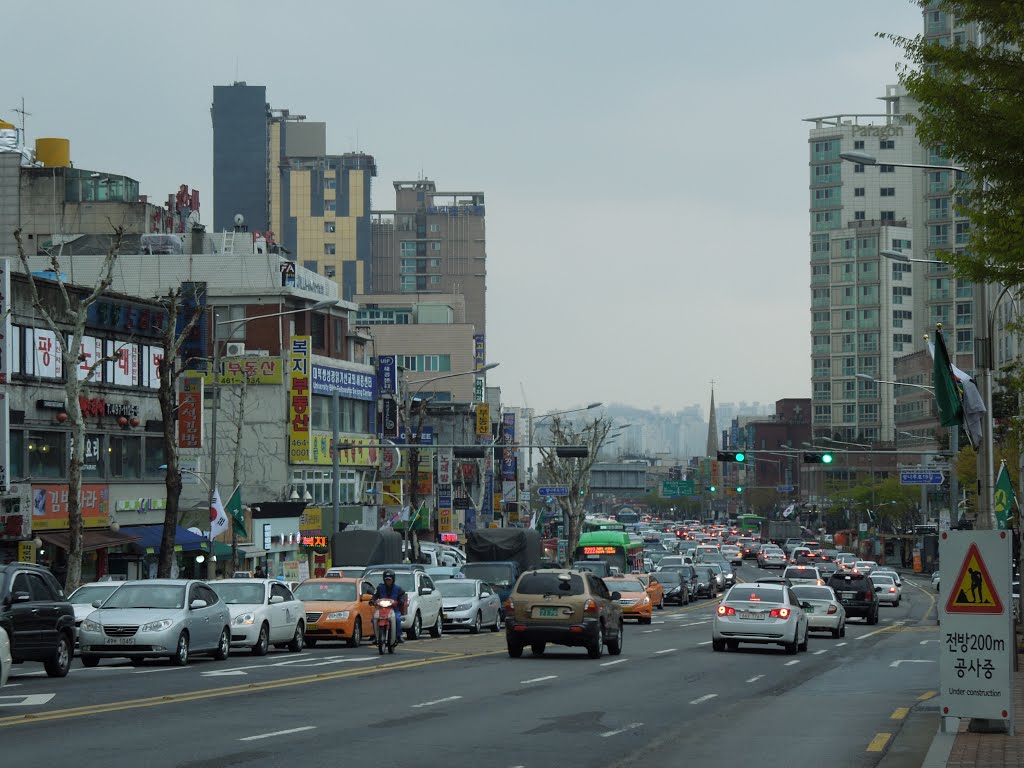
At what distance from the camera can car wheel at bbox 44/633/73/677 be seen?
25.6 meters

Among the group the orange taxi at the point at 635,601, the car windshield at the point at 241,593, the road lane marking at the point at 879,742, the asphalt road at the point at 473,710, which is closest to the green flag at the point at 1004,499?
the asphalt road at the point at 473,710

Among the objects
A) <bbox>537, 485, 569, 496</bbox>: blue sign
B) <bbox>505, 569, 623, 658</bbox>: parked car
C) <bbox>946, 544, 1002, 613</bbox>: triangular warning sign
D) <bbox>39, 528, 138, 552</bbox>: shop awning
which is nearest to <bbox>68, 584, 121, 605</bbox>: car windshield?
<bbox>505, 569, 623, 658</bbox>: parked car

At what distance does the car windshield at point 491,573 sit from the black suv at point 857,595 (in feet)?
35.3

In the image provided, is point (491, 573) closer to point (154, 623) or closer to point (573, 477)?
point (154, 623)

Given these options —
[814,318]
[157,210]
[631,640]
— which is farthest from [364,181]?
[631,640]

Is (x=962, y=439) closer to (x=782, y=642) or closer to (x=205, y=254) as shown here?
(x=205, y=254)

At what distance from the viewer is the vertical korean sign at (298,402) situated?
76.1m

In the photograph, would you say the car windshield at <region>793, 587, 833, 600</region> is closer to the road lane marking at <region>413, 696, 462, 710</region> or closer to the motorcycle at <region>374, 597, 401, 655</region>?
the motorcycle at <region>374, 597, 401, 655</region>

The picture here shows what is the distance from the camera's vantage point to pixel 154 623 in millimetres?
28516

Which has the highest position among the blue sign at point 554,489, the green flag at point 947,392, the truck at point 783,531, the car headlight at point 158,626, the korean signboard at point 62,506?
the green flag at point 947,392

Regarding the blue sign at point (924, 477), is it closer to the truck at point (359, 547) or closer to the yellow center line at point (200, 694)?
the truck at point (359, 547)

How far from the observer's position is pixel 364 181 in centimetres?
19738

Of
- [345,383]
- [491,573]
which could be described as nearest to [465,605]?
[491,573]

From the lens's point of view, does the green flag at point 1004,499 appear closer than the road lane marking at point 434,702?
No
